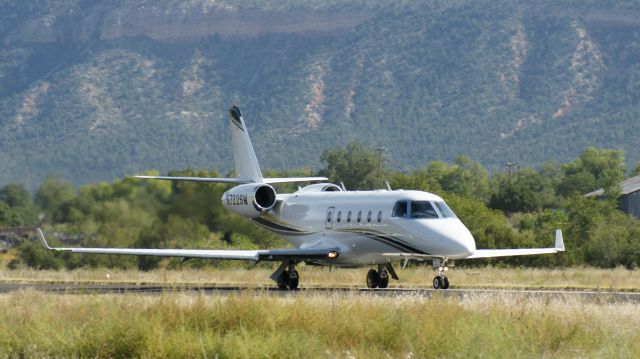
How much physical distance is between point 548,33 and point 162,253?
541 ft

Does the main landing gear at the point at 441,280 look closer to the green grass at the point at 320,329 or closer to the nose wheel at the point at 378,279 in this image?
the nose wheel at the point at 378,279

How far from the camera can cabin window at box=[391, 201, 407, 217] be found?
3569 cm

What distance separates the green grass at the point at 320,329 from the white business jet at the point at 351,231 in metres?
10.2

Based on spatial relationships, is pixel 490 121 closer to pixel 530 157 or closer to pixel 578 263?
pixel 530 157

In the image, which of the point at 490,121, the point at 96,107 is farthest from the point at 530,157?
the point at 96,107

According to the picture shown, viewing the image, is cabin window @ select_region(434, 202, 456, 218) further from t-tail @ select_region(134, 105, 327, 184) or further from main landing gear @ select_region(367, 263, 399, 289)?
t-tail @ select_region(134, 105, 327, 184)

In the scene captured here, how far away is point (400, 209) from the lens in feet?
118

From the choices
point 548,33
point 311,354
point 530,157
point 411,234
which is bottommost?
point 311,354

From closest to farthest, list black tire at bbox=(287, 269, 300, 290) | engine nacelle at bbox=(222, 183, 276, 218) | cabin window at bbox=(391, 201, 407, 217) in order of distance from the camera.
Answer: cabin window at bbox=(391, 201, 407, 217)
black tire at bbox=(287, 269, 300, 290)
engine nacelle at bbox=(222, 183, 276, 218)

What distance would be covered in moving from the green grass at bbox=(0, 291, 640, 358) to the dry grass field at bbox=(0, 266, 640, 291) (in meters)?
15.3

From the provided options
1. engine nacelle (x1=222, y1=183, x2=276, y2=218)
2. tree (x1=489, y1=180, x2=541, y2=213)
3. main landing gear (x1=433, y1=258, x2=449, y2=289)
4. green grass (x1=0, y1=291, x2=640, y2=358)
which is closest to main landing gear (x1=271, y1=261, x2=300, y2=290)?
engine nacelle (x1=222, y1=183, x2=276, y2=218)

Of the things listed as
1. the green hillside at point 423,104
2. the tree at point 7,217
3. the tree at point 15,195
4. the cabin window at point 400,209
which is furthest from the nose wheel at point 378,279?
the green hillside at point 423,104

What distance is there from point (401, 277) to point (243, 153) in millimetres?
6048

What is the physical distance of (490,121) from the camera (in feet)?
556
